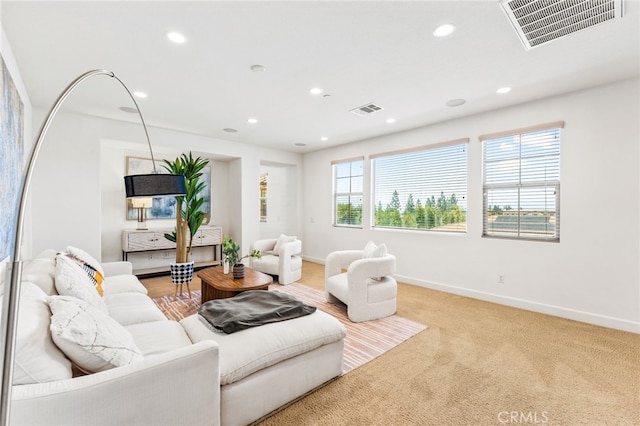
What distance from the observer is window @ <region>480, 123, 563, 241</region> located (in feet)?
A: 11.4

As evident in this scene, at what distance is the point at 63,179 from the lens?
4.00 meters

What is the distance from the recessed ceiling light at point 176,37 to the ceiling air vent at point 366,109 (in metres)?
2.19

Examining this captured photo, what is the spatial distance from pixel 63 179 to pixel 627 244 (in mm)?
6797

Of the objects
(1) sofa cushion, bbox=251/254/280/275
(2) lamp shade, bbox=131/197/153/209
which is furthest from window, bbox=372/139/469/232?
(2) lamp shade, bbox=131/197/153/209

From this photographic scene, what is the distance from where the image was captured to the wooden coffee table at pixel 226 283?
10.1 feet

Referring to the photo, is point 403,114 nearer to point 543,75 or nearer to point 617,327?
point 543,75

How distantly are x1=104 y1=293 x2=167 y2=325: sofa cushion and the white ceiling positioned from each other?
2099 millimetres

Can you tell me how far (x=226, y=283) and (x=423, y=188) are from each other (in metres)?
3.35

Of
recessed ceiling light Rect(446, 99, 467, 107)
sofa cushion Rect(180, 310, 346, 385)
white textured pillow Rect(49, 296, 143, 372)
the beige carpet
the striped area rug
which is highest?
recessed ceiling light Rect(446, 99, 467, 107)

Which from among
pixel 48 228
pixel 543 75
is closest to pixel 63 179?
pixel 48 228

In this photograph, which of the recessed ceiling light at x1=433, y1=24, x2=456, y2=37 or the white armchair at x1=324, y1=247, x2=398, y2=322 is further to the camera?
the white armchair at x1=324, y1=247, x2=398, y2=322

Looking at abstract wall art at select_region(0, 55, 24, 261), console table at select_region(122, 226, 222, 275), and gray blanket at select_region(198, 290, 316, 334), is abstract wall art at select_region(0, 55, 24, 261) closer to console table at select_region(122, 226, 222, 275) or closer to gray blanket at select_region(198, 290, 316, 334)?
gray blanket at select_region(198, 290, 316, 334)

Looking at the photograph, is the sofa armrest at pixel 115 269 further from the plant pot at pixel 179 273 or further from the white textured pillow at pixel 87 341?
the white textured pillow at pixel 87 341

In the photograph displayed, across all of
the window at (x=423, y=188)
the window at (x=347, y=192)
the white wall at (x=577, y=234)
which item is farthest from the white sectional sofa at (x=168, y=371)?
the window at (x=347, y=192)
